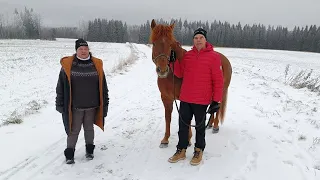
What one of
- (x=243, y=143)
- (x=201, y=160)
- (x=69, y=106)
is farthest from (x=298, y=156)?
(x=69, y=106)

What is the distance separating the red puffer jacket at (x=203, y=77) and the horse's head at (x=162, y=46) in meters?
0.38

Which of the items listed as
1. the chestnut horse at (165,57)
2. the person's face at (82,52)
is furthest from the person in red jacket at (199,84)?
the person's face at (82,52)

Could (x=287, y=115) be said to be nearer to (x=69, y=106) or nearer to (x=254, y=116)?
(x=254, y=116)

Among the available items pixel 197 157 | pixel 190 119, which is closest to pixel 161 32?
pixel 190 119

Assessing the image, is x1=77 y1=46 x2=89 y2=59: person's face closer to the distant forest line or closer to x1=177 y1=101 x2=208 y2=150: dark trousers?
x1=177 y1=101 x2=208 y2=150: dark trousers

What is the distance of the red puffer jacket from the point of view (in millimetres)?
3867

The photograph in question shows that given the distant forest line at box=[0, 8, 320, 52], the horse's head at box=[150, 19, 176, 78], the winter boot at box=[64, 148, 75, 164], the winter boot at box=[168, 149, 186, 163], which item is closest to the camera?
the horse's head at box=[150, 19, 176, 78]

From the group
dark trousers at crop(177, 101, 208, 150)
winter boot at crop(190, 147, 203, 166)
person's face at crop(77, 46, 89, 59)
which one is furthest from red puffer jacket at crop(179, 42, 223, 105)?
person's face at crop(77, 46, 89, 59)

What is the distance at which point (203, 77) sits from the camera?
3.91m

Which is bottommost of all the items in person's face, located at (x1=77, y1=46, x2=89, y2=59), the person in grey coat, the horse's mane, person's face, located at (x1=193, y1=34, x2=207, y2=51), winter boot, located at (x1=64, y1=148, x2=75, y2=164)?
winter boot, located at (x1=64, y1=148, x2=75, y2=164)

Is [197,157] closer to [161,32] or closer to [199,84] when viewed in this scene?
[199,84]

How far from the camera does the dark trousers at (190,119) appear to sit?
412 centimetres

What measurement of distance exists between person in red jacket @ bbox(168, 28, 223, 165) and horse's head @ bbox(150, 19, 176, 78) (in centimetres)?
39

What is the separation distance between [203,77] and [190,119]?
811mm
